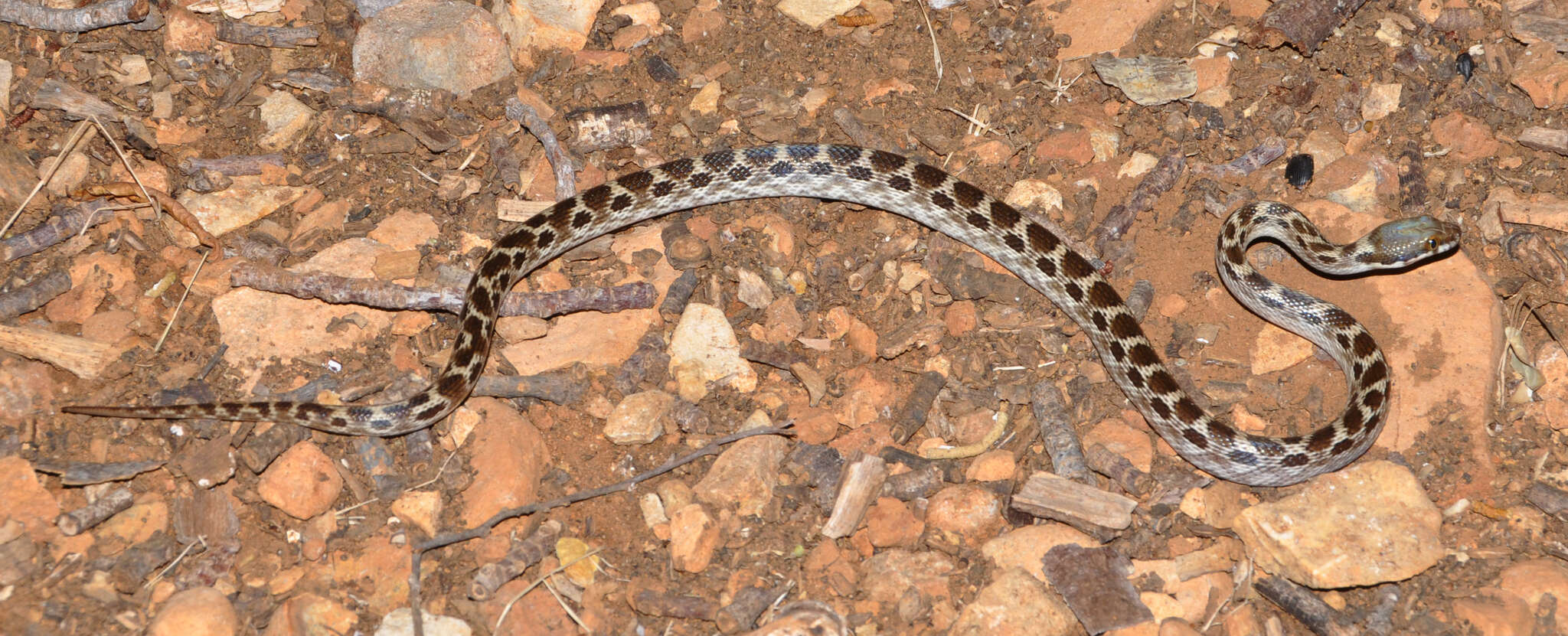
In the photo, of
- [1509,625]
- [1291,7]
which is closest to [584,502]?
[1509,625]

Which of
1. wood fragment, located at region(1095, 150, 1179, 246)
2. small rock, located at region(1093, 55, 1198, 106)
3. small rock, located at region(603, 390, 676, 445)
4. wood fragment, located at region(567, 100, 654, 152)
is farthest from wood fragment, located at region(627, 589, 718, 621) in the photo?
small rock, located at region(1093, 55, 1198, 106)

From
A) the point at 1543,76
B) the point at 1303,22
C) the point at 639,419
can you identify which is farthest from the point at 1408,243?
the point at 639,419

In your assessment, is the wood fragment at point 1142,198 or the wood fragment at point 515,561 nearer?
the wood fragment at point 515,561

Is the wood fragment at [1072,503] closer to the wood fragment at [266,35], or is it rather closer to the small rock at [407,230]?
the small rock at [407,230]

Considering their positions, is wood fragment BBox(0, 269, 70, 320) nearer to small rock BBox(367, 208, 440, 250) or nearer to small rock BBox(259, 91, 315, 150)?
small rock BBox(259, 91, 315, 150)

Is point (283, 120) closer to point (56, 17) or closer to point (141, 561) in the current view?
point (56, 17)

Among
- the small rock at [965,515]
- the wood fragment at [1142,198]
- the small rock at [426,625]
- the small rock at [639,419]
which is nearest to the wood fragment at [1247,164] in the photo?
the wood fragment at [1142,198]
